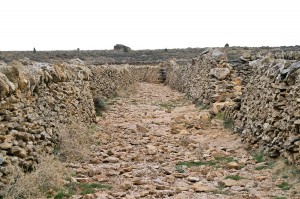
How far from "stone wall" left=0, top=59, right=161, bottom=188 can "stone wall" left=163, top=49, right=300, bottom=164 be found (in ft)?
13.3

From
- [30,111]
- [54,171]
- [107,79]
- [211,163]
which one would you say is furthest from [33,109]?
[107,79]

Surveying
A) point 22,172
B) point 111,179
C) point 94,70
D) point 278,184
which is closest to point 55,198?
point 22,172

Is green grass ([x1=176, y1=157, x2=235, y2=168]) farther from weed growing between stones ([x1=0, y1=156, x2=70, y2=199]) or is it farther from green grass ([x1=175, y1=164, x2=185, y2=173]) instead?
weed growing between stones ([x1=0, y1=156, x2=70, y2=199])

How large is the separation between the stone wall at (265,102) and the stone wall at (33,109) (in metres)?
4.04

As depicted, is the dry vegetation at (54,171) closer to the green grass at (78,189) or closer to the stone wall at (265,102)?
the green grass at (78,189)

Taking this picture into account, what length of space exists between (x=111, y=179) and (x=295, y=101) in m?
3.36

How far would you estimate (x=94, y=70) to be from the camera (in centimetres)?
1609

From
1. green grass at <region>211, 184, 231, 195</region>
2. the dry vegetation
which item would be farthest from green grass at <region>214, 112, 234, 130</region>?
green grass at <region>211, 184, 231, 195</region>

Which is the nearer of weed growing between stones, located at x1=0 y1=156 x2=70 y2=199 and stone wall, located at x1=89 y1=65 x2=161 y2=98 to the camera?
weed growing between stones, located at x1=0 y1=156 x2=70 y2=199

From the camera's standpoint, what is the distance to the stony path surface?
228 inches

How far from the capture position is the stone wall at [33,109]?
5.61 metres

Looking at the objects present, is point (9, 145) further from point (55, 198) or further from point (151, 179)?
point (151, 179)

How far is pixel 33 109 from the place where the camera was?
685 centimetres

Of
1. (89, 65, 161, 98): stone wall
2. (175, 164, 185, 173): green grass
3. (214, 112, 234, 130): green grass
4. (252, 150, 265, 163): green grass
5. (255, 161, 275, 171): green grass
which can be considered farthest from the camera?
(89, 65, 161, 98): stone wall
